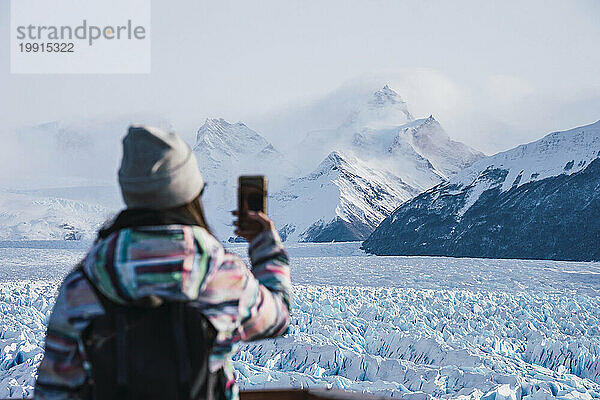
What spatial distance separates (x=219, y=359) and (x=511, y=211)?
6626 cm

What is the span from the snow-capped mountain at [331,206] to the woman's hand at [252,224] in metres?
136

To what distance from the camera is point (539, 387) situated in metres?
5.95

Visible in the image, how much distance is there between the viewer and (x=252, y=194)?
1.61 metres

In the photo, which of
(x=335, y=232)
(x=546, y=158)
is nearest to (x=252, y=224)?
(x=546, y=158)

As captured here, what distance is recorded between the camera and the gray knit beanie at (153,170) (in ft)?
4.33

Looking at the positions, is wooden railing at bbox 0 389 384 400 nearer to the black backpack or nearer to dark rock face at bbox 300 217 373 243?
the black backpack

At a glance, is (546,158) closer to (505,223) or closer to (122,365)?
(505,223)

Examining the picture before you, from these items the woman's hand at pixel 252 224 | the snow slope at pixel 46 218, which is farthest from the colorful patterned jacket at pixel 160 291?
the snow slope at pixel 46 218

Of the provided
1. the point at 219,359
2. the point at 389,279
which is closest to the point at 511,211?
the point at 389,279

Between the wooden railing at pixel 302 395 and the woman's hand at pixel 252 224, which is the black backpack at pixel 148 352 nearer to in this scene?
the woman's hand at pixel 252 224

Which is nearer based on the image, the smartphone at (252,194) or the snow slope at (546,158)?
the smartphone at (252,194)

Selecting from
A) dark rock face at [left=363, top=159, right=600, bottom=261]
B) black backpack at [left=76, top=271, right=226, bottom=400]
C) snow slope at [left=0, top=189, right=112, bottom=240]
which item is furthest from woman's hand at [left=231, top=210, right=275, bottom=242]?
snow slope at [left=0, top=189, right=112, bottom=240]

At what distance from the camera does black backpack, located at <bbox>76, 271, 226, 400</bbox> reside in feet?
4.09

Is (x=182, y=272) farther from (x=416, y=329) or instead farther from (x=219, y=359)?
(x=416, y=329)
